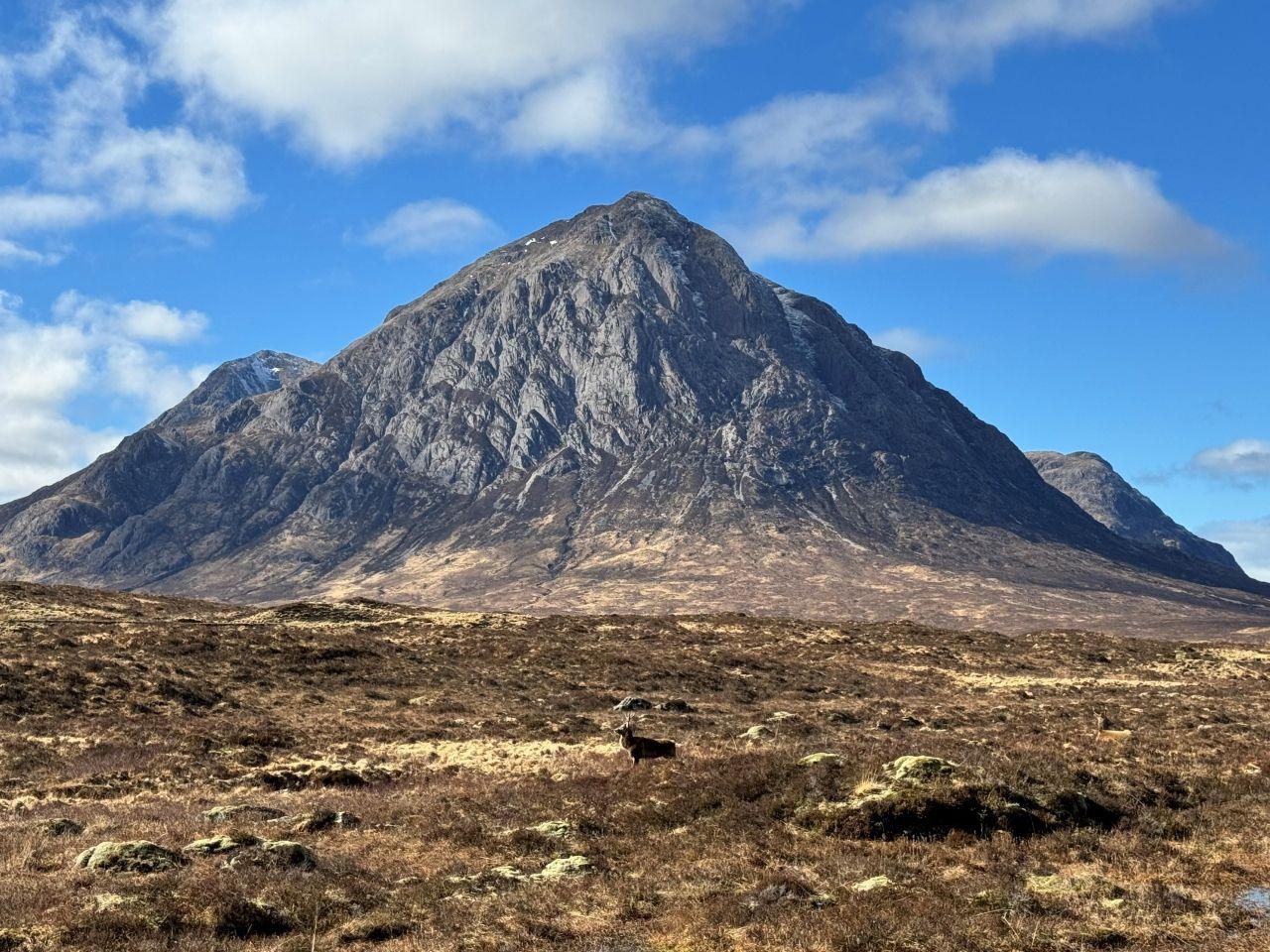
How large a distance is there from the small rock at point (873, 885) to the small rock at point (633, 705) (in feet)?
103

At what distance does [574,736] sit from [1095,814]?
2198cm

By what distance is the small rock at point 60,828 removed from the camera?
851 inches

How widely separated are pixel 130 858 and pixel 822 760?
1501cm

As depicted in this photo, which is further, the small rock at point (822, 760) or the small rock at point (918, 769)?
the small rock at point (822, 760)

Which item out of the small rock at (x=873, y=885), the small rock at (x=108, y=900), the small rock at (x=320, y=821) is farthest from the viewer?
the small rock at (x=320, y=821)

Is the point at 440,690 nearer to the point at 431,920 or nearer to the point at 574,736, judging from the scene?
the point at 574,736

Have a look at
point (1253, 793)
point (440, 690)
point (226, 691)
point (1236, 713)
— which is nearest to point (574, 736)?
point (440, 690)

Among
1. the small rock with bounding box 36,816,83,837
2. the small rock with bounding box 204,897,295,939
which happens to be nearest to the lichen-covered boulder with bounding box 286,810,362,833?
the small rock with bounding box 36,816,83,837

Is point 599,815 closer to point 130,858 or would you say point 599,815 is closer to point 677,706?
point 130,858

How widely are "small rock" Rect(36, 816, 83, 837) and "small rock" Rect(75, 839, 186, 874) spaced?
328 centimetres

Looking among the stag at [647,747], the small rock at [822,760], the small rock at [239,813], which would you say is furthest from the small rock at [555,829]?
the stag at [647,747]

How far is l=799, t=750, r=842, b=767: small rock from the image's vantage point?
77.2 feet

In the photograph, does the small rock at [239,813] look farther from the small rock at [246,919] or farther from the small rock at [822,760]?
the small rock at [822,760]

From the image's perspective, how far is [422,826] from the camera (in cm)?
2223
